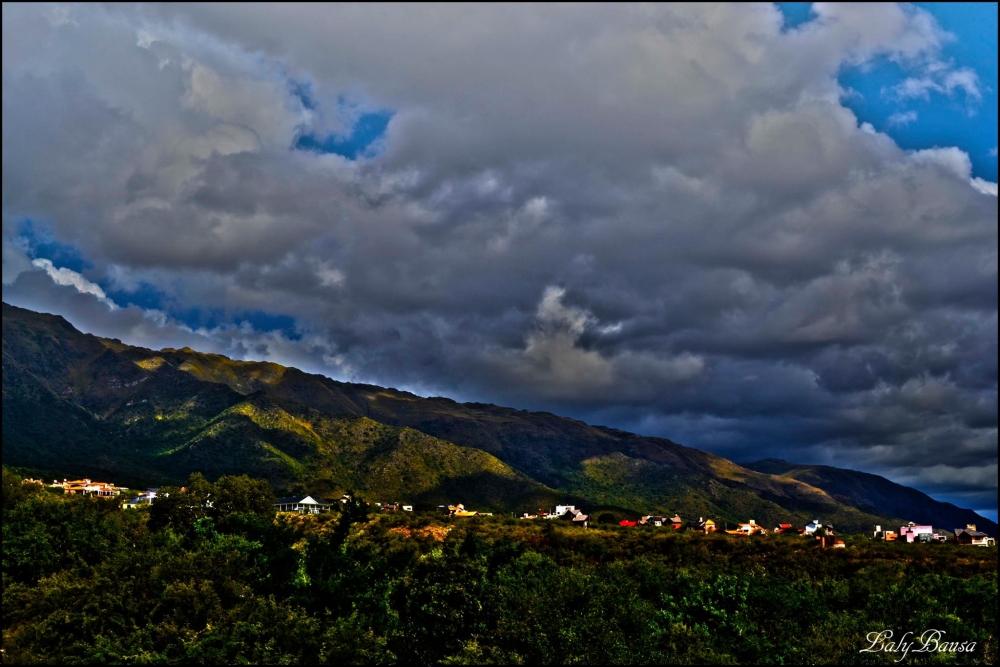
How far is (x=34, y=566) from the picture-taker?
61719 millimetres

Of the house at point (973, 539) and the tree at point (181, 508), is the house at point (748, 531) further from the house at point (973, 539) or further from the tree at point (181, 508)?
the tree at point (181, 508)

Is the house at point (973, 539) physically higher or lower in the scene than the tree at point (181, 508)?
higher

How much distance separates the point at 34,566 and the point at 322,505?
11233 cm

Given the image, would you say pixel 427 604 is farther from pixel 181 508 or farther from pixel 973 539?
pixel 973 539

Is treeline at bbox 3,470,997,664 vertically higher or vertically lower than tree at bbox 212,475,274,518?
lower

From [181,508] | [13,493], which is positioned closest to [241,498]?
[181,508]

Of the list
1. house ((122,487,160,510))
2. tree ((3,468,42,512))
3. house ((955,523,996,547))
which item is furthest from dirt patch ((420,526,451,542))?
house ((955,523,996,547))

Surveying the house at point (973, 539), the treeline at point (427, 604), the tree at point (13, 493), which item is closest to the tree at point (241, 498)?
the treeline at point (427, 604)

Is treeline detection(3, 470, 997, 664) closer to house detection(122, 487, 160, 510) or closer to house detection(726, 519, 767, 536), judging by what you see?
house detection(122, 487, 160, 510)

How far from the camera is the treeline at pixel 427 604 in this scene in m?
40.3

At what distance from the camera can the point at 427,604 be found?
42812mm

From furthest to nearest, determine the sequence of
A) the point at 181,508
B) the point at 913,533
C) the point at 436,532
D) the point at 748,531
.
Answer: the point at 748,531 < the point at 913,533 < the point at 436,532 < the point at 181,508

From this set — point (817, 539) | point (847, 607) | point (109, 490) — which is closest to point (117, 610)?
point (847, 607)

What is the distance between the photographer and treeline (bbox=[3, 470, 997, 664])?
4031 cm
